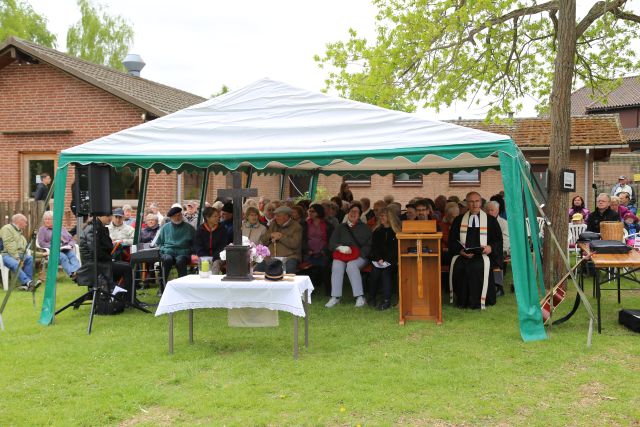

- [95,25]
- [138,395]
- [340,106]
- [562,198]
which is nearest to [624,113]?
[95,25]

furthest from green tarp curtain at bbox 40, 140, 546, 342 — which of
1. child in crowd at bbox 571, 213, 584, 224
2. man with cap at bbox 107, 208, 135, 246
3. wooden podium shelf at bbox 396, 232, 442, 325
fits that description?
child in crowd at bbox 571, 213, 584, 224

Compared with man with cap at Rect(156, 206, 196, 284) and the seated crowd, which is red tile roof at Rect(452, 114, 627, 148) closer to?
the seated crowd

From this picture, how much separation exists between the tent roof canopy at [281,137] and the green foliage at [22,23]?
25410 millimetres

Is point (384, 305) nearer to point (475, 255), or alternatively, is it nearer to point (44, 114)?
point (475, 255)

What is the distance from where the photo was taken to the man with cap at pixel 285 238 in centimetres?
926

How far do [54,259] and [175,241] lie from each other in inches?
86.4

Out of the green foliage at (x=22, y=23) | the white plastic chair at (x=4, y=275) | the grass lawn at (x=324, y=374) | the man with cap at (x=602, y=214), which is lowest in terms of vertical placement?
the grass lawn at (x=324, y=374)

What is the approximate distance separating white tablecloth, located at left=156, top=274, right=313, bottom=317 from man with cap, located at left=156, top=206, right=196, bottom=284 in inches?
133

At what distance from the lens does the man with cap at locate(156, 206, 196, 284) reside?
952 cm

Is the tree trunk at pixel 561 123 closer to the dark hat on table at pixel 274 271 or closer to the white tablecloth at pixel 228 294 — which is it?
the dark hat on table at pixel 274 271

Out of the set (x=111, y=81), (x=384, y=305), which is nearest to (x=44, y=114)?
(x=111, y=81)

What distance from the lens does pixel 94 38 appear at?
3509 centimetres

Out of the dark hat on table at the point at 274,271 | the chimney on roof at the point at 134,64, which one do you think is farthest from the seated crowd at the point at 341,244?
the chimney on roof at the point at 134,64

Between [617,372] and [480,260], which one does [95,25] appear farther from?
[617,372]
